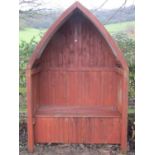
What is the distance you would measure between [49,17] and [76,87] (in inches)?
21.9

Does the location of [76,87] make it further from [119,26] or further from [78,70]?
[119,26]

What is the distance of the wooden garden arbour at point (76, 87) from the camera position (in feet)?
6.85

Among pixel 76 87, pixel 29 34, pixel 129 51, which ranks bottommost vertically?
pixel 76 87

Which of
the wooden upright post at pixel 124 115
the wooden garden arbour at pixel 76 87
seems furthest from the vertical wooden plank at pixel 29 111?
the wooden upright post at pixel 124 115

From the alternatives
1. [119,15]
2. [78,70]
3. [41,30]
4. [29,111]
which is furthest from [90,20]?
[29,111]

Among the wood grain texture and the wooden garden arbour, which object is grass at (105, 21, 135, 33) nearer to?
the wooden garden arbour

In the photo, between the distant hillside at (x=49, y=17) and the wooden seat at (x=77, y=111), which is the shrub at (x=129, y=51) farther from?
the wooden seat at (x=77, y=111)

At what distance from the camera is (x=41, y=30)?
2.10 meters

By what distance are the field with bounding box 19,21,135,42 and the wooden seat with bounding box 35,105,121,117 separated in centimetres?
51

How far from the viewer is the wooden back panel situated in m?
2.27

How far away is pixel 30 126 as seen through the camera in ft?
6.66

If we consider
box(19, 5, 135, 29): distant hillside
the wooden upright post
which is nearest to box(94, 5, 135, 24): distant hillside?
box(19, 5, 135, 29): distant hillside
